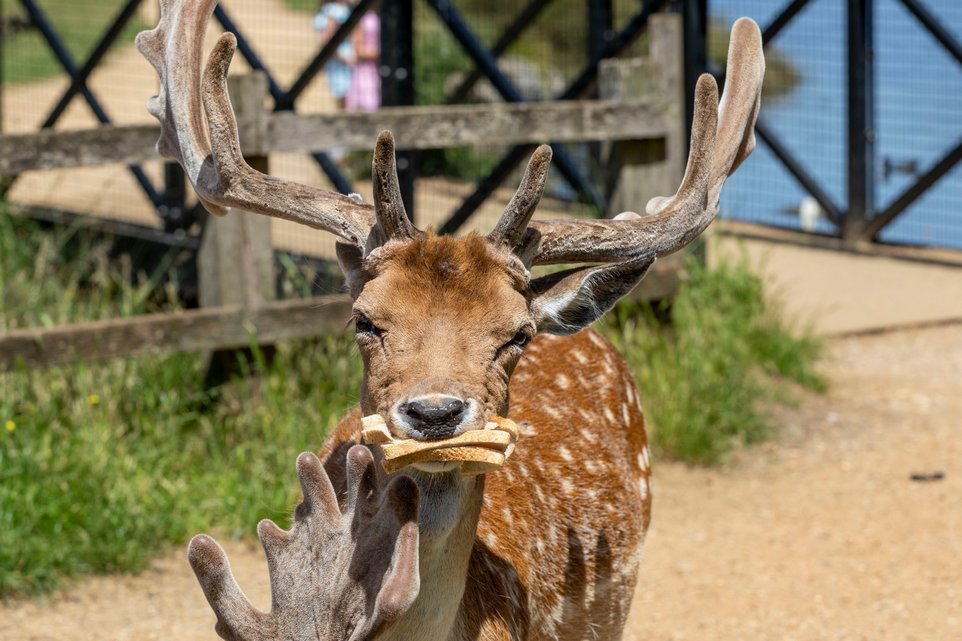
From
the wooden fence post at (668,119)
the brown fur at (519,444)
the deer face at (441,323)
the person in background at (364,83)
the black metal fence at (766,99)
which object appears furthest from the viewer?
the person in background at (364,83)

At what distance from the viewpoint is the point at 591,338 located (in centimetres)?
482

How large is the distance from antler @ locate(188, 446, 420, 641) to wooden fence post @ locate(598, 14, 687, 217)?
180 inches

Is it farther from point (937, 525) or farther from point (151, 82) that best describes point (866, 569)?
point (151, 82)

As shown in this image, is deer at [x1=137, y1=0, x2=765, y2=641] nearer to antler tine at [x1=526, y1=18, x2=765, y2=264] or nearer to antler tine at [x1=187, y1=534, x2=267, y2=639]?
antler tine at [x1=526, y1=18, x2=765, y2=264]

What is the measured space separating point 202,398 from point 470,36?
3.11 metres

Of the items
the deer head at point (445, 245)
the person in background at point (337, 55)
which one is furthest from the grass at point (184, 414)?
the person in background at point (337, 55)

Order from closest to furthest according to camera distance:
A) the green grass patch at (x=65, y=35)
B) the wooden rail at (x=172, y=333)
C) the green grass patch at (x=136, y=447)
Result: the green grass patch at (x=136, y=447) → the wooden rail at (x=172, y=333) → the green grass patch at (x=65, y=35)

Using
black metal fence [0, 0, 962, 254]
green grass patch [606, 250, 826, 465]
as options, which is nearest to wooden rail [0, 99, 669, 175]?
green grass patch [606, 250, 826, 465]

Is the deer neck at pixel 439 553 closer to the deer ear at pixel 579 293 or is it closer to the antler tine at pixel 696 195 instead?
the deer ear at pixel 579 293

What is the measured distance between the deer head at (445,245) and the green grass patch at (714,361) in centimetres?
308

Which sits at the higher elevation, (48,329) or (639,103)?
(639,103)

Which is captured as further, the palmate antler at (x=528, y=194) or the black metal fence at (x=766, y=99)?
the black metal fence at (x=766, y=99)

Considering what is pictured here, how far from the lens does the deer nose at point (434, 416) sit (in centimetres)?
283

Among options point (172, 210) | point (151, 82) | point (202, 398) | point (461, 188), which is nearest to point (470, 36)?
point (461, 188)
